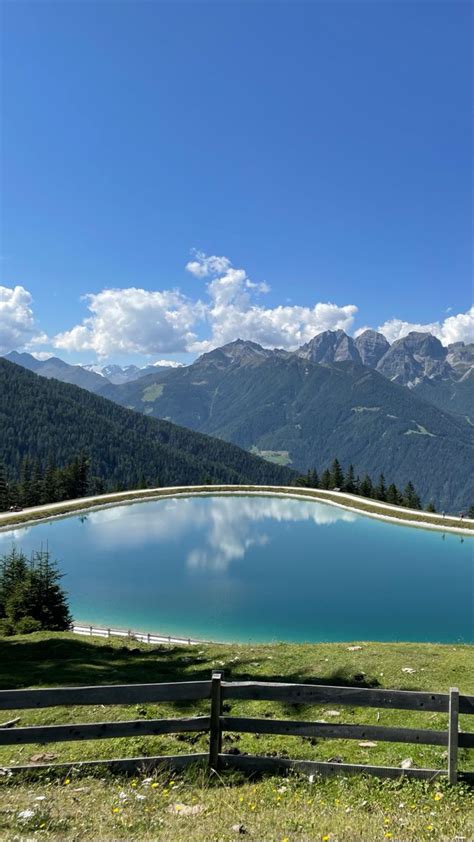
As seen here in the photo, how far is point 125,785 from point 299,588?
32.7 metres

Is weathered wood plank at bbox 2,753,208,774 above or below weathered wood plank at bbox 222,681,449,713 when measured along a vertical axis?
below

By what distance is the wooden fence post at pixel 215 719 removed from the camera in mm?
7391

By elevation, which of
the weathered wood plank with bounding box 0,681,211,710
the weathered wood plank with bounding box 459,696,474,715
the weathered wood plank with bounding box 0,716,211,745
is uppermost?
the weathered wood plank with bounding box 459,696,474,715

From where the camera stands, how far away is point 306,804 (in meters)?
6.72

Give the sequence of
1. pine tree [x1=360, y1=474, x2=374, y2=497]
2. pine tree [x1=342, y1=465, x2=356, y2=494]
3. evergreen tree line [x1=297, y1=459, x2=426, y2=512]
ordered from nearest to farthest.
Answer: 1. evergreen tree line [x1=297, y1=459, x2=426, y2=512]
2. pine tree [x1=360, y1=474, x2=374, y2=497]
3. pine tree [x1=342, y1=465, x2=356, y2=494]

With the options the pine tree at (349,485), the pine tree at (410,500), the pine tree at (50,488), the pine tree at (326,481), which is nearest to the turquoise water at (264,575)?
the pine tree at (50,488)

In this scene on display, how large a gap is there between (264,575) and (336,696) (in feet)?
116

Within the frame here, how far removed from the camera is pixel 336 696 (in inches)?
295

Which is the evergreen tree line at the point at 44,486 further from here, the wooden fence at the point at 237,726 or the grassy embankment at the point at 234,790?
the wooden fence at the point at 237,726

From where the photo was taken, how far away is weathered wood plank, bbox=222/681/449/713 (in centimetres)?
735

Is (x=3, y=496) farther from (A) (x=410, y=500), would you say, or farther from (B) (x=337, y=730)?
(B) (x=337, y=730)

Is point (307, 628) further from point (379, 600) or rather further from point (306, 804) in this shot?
point (306, 804)

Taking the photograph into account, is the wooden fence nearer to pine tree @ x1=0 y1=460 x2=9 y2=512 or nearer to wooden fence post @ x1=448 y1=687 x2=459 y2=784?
wooden fence post @ x1=448 y1=687 x2=459 y2=784

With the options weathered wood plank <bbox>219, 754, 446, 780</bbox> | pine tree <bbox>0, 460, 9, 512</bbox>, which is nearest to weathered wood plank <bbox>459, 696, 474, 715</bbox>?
weathered wood plank <bbox>219, 754, 446, 780</bbox>
